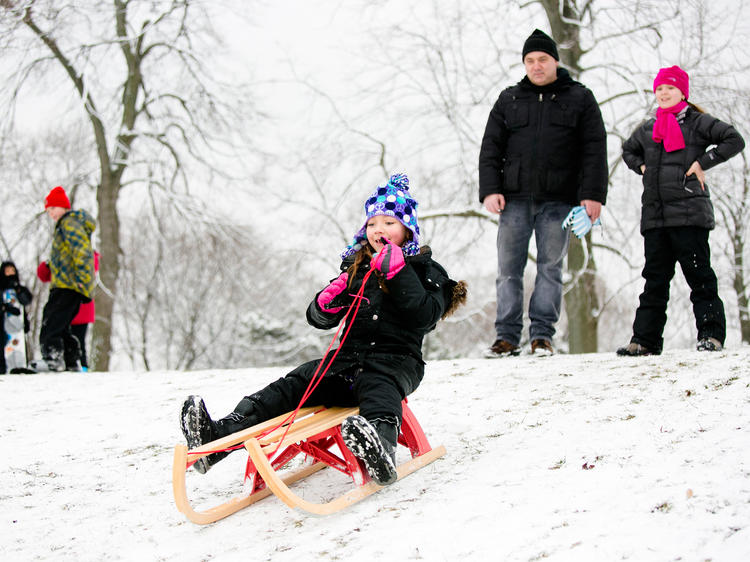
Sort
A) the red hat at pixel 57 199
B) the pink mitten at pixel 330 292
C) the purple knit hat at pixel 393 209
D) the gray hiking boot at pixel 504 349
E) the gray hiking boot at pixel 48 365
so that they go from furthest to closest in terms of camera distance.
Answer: the red hat at pixel 57 199 < the gray hiking boot at pixel 48 365 < the gray hiking boot at pixel 504 349 < the purple knit hat at pixel 393 209 < the pink mitten at pixel 330 292

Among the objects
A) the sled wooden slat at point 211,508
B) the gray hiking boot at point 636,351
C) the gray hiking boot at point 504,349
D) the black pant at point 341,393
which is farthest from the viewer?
the gray hiking boot at point 504,349

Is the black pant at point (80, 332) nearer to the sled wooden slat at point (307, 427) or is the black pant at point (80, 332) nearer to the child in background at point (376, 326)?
the child in background at point (376, 326)

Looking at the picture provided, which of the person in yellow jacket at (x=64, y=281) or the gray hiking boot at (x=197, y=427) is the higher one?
the person in yellow jacket at (x=64, y=281)

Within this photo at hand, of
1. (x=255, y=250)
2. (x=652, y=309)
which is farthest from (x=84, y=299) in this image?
(x=255, y=250)

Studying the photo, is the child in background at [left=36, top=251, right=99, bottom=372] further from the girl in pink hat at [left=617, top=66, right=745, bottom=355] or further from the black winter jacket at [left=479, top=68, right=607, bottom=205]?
the girl in pink hat at [left=617, top=66, right=745, bottom=355]

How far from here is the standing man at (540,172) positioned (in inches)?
199

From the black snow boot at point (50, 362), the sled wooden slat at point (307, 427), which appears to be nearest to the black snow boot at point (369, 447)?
the sled wooden slat at point (307, 427)

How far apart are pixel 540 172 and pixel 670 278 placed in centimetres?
121

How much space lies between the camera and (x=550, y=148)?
505 cm

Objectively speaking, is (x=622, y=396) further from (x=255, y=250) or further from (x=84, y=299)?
(x=255, y=250)

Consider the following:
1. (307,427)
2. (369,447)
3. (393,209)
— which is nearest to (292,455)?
(307,427)

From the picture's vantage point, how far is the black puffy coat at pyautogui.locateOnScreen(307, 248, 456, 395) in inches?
118

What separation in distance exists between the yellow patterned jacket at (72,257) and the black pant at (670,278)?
5.07 meters

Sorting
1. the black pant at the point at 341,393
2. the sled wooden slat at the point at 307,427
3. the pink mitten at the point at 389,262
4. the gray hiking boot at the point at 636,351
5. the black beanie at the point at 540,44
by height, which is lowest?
the gray hiking boot at the point at 636,351
